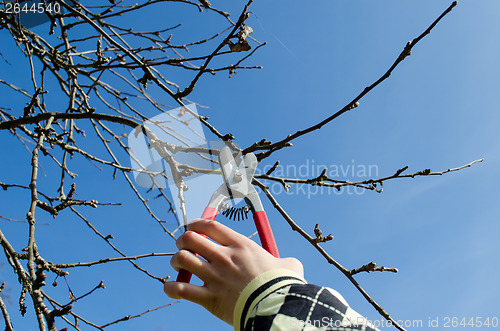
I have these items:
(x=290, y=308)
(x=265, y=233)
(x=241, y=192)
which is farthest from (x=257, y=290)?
(x=241, y=192)

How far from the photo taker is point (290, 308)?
800 millimetres

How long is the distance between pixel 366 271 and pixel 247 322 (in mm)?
1245

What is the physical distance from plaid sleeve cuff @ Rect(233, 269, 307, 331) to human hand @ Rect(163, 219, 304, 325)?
0.02 meters

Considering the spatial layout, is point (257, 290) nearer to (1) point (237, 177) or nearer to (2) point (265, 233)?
(2) point (265, 233)

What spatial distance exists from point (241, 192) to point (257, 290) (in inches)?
29.9

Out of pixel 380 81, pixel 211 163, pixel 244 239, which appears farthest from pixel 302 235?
pixel 244 239

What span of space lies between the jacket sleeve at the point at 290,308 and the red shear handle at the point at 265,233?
16.5 inches

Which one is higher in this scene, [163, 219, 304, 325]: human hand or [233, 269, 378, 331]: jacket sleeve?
[163, 219, 304, 325]: human hand

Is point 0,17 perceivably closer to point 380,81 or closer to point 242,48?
point 242,48

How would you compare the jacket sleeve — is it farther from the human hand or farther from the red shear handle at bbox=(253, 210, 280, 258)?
the red shear handle at bbox=(253, 210, 280, 258)

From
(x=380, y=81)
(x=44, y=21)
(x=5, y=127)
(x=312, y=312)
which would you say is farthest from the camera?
(x=44, y=21)

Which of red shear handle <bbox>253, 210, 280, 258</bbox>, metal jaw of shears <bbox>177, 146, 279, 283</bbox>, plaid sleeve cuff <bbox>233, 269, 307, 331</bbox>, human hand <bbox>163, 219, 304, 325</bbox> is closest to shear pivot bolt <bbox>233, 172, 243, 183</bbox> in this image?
metal jaw of shears <bbox>177, 146, 279, 283</bbox>

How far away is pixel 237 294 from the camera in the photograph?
0.93 m

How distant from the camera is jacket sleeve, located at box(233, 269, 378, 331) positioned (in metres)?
0.78
